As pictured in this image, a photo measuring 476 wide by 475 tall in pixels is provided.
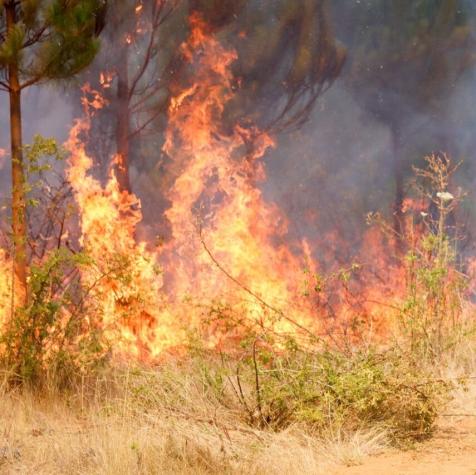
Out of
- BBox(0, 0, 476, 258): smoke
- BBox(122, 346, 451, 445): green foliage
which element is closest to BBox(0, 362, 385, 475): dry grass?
BBox(122, 346, 451, 445): green foliage

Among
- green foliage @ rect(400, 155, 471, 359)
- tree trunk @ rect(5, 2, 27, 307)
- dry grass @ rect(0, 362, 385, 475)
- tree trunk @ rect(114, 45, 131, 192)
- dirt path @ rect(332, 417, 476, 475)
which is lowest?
dirt path @ rect(332, 417, 476, 475)

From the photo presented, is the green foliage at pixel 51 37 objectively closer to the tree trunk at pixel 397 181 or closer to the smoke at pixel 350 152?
the smoke at pixel 350 152

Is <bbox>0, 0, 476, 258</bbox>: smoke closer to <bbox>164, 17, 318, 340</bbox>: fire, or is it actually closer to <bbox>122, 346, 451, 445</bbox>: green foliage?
<bbox>164, 17, 318, 340</bbox>: fire

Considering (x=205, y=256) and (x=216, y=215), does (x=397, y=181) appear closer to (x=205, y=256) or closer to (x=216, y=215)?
(x=216, y=215)

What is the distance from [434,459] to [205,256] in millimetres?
7938

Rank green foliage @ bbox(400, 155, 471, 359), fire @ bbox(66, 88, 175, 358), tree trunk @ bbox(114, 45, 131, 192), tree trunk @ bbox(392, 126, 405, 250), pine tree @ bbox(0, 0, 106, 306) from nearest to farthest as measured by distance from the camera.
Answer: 1. green foliage @ bbox(400, 155, 471, 359)
2. pine tree @ bbox(0, 0, 106, 306)
3. fire @ bbox(66, 88, 175, 358)
4. tree trunk @ bbox(114, 45, 131, 192)
5. tree trunk @ bbox(392, 126, 405, 250)

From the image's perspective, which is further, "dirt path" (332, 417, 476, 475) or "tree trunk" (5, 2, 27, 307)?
"tree trunk" (5, 2, 27, 307)

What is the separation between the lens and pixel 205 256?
41.0 ft

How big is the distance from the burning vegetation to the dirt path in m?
0.23

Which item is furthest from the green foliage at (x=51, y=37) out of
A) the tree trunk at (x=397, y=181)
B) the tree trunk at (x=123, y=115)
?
the tree trunk at (x=397, y=181)

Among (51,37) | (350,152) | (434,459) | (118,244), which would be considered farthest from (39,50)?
(350,152)

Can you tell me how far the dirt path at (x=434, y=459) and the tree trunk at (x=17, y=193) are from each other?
3790 millimetres

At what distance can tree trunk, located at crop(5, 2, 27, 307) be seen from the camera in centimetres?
702

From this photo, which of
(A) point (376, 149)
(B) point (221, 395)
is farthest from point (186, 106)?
(B) point (221, 395)
